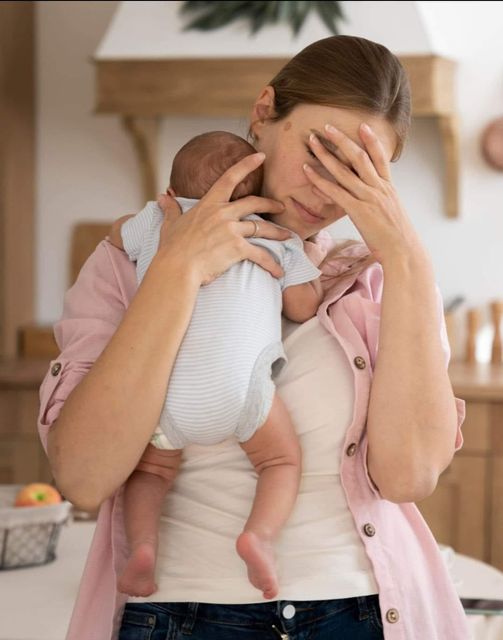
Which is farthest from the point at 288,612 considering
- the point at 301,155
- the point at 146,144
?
the point at 146,144

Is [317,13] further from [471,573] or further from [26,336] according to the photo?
[471,573]

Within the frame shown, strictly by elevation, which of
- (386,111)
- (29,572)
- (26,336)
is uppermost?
(386,111)

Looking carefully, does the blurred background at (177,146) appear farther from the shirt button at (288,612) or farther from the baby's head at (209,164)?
the shirt button at (288,612)

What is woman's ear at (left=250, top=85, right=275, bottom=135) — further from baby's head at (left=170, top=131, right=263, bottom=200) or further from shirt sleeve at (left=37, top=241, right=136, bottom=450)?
shirt sleeve at (left=37, top=241, right=136, bottom=450)

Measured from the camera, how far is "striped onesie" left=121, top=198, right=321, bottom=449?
1.23 meters

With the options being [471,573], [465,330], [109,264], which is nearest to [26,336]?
[465,330]

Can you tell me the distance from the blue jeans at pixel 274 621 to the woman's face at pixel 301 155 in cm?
43

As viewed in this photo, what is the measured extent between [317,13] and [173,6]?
1.48 ft

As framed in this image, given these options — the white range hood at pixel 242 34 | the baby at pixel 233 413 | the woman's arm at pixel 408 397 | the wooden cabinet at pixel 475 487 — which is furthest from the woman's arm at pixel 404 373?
the white range hood at pixel 242 34

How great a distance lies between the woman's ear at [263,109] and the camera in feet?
4.43

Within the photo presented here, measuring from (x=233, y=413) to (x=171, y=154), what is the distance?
2883mm

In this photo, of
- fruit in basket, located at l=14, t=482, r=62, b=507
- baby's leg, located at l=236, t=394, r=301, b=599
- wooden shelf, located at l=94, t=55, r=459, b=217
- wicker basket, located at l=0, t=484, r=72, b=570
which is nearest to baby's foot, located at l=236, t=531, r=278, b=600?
baby's leg, located at l=236, t=394, r=301, b=599

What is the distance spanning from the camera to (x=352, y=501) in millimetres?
1230

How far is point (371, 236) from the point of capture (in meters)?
1.27
